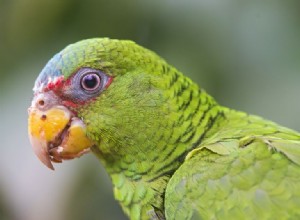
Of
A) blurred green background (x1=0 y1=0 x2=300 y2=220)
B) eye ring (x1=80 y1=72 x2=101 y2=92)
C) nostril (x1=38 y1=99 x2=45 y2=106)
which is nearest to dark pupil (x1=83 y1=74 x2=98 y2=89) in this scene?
eye ring (x1=80 y1=72 x2=101 y2=92)

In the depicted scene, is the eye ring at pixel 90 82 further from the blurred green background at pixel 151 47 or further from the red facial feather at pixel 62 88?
the blurred green background at pixel 151 47

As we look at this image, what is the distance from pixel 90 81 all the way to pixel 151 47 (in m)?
0.73

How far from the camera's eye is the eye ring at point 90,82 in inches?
54.2

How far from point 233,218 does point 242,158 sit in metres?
0.13

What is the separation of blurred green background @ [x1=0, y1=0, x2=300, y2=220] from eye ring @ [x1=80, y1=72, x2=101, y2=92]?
496 mm

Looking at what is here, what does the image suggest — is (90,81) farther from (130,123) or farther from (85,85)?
(130,123)

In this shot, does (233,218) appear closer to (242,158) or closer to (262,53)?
(242,158)

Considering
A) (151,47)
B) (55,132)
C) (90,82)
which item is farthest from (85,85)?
(151,47)

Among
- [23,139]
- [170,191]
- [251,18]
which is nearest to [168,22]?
[251,18]

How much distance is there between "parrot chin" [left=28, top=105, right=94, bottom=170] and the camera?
135 cm

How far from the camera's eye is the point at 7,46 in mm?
2262

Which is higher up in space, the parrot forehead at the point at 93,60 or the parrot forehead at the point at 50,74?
the parrot forehead at the point at 93,60

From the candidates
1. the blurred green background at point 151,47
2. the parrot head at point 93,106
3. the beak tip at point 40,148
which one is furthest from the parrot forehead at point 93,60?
the blurred green background at point 151,47

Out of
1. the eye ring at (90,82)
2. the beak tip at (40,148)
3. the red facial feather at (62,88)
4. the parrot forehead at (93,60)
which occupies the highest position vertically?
the parrot forehead at (93,60)
